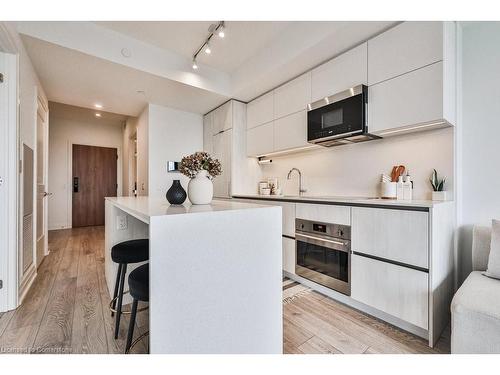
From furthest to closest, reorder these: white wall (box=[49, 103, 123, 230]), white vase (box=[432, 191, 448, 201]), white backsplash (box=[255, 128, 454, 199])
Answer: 1. white wall (box=[49, 103, 123, 230])
2. white backsplash (box=[255, 128, 454, 199])
3. white vase (box=[432, 191, 448, 201])

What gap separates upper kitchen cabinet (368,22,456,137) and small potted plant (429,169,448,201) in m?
0.41

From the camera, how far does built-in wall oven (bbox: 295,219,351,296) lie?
78.4 inches

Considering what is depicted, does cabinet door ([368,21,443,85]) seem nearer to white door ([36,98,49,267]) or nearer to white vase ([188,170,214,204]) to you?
white vase ([188,170,214,204])

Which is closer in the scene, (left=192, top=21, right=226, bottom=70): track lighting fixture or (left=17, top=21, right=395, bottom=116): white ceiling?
(left=17, top=21, right=395, bottom=116): white ceiling

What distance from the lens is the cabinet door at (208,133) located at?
3930mm

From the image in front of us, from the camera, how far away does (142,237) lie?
216cm

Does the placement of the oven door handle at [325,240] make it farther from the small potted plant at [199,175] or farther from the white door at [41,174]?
the white door at [41,174]

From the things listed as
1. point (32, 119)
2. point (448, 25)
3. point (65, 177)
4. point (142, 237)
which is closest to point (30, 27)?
point (32, 119)

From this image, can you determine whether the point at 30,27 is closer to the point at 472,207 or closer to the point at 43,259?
the point at 43,259

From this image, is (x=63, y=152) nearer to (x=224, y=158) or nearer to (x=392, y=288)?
(x=224, y=158)

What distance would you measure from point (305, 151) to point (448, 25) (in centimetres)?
166

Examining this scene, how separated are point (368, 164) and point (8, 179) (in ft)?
10.4

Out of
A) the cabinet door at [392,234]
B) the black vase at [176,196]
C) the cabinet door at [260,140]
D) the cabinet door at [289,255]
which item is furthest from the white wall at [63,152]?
the cabinet door at [392,234]

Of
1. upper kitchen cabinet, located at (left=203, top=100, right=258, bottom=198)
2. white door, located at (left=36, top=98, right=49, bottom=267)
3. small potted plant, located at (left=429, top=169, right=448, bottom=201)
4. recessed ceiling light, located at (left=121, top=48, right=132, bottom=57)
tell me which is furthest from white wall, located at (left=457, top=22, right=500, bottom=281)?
white door, located at (left=36, top=98, right=49, bottom=267)
